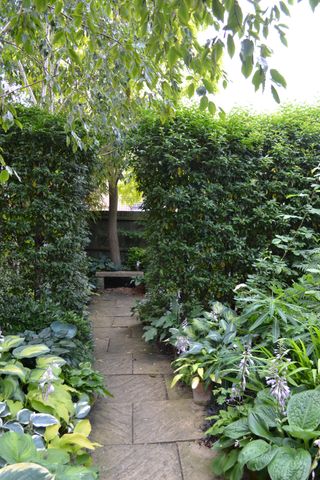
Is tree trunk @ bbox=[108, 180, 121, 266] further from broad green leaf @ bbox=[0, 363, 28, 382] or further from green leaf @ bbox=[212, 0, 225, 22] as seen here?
green leaf @ bbox=[212, 0, 225, 22]

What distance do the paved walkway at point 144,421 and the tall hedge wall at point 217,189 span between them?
0.71 meters

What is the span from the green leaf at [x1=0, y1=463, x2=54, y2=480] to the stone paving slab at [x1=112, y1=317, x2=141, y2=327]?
3348 mm

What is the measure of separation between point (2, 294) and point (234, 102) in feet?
9.45

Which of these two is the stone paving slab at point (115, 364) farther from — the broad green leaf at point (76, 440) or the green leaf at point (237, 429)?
the green leaf at point (237, 429)

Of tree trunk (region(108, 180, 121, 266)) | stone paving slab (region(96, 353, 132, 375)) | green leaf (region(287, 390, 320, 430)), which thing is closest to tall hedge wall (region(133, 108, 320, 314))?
stone paving slab (region(96, 353, 132, 375))

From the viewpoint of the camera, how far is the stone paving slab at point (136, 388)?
2.92m

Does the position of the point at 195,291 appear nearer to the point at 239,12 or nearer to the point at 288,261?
the point at 288,261

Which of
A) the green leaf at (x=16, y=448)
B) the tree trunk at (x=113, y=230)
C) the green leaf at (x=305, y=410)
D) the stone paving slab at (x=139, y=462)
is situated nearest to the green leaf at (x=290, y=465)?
the green leaf at (x=305, y=410)

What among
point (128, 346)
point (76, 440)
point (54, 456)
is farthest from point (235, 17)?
point (128, 346)

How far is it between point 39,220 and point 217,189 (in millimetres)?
1669

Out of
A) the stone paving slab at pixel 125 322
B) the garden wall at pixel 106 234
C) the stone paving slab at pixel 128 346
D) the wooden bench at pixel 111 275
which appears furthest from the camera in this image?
the garden wall at pixel 106 234

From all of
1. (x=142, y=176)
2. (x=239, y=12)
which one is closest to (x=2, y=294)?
(x=142, y=176)

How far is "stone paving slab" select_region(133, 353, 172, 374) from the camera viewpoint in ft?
11.0

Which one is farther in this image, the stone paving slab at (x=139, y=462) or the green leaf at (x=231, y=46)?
the stone paving slab at (x=139, y=462)
